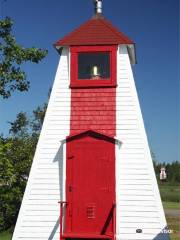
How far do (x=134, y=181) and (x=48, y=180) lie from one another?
2020 millimetres

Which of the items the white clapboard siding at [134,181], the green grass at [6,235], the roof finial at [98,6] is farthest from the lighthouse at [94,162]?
the green grass at [6,235]

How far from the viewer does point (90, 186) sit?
1041cm

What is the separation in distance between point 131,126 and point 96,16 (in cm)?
323

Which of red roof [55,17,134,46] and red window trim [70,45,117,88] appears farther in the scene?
red roof [55,17,134,46]

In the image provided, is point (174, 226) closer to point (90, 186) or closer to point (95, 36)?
point (90, 186)

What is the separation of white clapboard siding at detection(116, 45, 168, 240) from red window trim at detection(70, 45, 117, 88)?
1.39 ft

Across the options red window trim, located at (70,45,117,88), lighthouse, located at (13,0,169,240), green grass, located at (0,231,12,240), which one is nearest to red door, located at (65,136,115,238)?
lighthouse, located at (13,0,169,240)

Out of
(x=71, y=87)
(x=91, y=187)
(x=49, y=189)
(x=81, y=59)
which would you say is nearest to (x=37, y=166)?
(x=49, y=189)

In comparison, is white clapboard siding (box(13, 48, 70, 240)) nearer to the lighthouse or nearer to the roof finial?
the lighthouse

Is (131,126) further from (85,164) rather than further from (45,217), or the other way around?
(45,217)

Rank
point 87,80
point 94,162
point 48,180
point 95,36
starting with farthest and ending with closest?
point 95,36
point 87,80
point 48,180
point 94,162

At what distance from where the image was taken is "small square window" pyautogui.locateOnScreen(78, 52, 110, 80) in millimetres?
11047

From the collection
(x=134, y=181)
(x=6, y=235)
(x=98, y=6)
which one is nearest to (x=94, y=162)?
Answer: (x=134, y=181)

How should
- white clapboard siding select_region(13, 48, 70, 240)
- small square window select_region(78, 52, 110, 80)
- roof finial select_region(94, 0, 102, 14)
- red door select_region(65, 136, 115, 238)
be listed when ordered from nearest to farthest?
red door select_region(65, 136, 115, 238) → white clapboard siding select_region(13, 48, 70, 240) → small square window select_region(78, 52, 110, 80) → roof finial select_region(94, 0, 102, 14)
